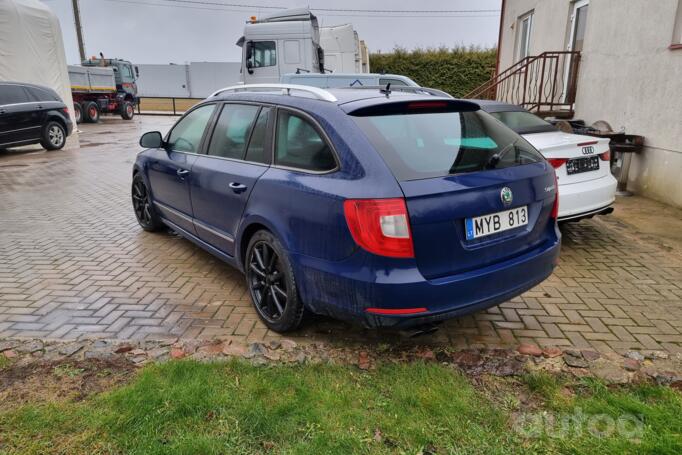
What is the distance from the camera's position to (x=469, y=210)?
8.95 ft

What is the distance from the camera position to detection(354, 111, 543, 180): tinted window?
2787 millimetres

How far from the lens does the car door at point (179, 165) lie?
4.41 m

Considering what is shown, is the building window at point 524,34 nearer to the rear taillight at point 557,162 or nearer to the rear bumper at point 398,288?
the rear taillight at point 557,162

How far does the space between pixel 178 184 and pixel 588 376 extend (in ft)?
12.0

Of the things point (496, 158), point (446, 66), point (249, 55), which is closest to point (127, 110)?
point (249, 55)

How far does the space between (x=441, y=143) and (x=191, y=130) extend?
103 inches

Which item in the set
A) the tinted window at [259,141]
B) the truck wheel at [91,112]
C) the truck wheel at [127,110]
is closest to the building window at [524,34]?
the tinted window at [259,141]

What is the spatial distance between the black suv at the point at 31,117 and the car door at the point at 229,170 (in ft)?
35.2

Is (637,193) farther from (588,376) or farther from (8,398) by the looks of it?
(8,398)

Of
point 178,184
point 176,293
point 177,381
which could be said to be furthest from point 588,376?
point 178,184

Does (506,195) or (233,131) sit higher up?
(233,131)

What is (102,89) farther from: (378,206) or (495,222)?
(495,222)

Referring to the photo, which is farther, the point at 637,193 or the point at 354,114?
the point at 637,193

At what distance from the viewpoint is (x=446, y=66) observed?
77.3ft
